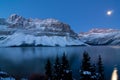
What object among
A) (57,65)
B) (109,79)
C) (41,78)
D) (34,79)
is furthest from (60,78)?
(109,79)

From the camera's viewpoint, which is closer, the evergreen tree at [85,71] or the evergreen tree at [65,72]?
the evergreen tree at [85,71]

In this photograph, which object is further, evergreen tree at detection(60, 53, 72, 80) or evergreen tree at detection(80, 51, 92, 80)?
evergreen tree at detection(60, 53, 72, 80)

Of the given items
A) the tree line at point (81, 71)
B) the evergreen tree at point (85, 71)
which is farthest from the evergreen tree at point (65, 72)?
the evergreen tree at point (85, 71)

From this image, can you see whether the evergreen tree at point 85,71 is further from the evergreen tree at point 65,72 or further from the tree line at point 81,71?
the evergreen tree at point 65,72

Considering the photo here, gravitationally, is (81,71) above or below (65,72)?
above

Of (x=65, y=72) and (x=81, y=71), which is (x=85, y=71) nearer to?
(x=81, y=71)

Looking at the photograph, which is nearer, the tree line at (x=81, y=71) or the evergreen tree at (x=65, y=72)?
the tree line at (x=81, y=71)

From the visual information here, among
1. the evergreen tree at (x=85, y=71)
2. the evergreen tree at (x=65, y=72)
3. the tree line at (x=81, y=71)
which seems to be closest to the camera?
the evergreen tree at (x=85, y=71)

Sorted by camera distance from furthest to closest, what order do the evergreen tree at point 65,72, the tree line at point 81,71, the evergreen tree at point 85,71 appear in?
the evergreen tree at point 65,72, the tree line at point 81,71, the evergreen tree at point 85,71

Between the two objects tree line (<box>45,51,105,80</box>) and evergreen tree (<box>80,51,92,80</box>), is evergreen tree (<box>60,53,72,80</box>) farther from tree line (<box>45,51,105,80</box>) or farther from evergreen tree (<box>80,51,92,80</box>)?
Result: evergreen tree (<box>80,51,92,80</box>)

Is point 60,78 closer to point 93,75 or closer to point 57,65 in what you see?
point 57,65

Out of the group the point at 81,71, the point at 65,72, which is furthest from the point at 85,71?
the point at 65,72

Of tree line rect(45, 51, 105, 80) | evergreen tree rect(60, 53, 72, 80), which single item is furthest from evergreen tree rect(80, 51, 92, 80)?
evergreen tree rect(60, 53, 72, 80)

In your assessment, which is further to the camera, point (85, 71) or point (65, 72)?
point (65, 72)
